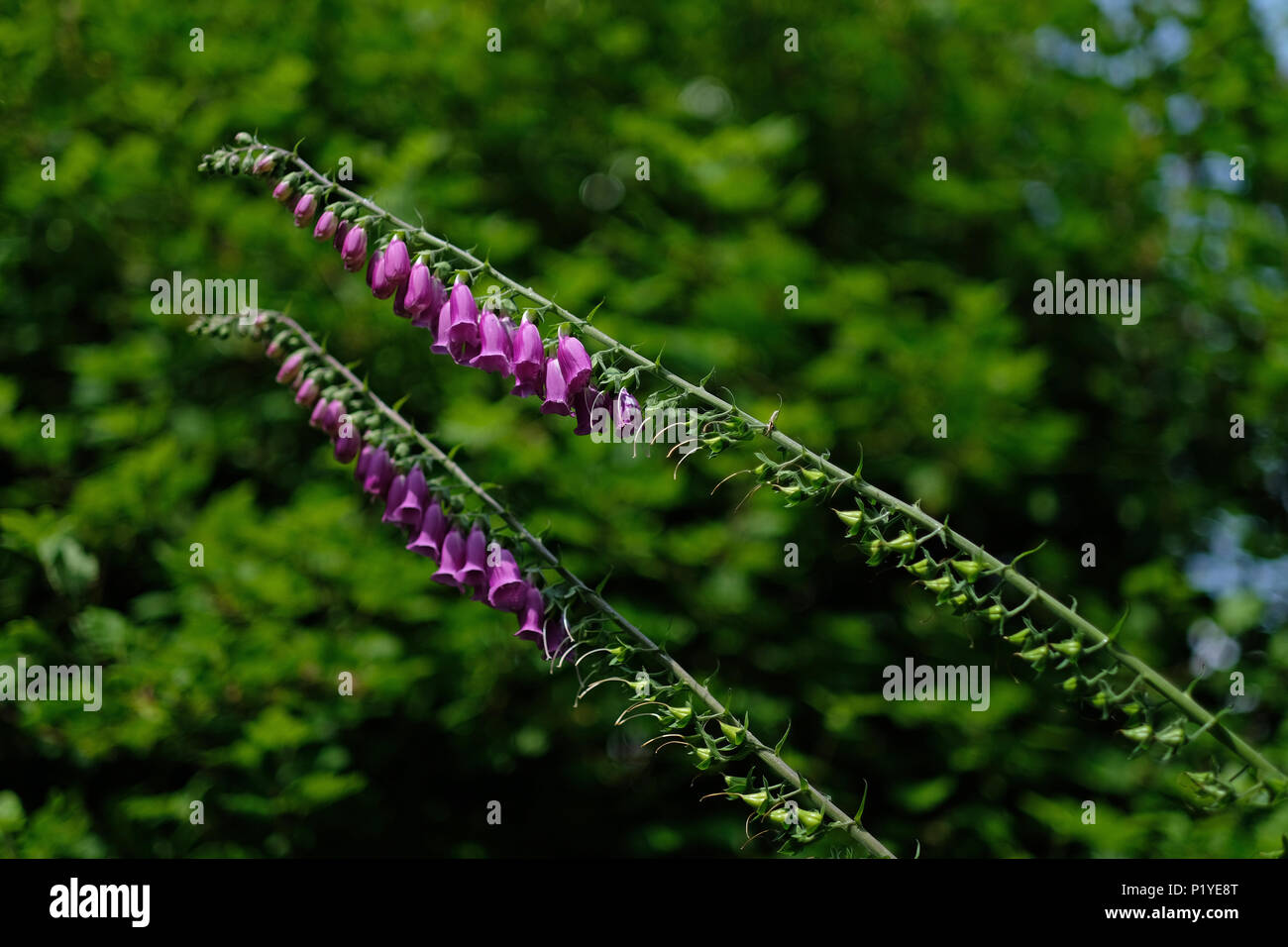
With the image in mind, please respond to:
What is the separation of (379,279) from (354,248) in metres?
0.06

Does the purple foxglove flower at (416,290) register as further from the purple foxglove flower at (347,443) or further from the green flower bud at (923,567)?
the green flower bud at (923,567)

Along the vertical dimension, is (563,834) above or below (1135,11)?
below

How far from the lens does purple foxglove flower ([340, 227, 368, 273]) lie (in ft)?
4.67

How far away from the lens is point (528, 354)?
1385mm

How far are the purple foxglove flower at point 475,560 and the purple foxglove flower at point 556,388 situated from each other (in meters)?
0.23

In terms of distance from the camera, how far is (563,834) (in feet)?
9.73

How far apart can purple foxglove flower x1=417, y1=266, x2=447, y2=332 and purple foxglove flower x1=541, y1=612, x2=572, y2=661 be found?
0.44 metres

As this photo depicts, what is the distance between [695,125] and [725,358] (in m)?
1.10

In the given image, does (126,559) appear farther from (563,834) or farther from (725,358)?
(725,358)
